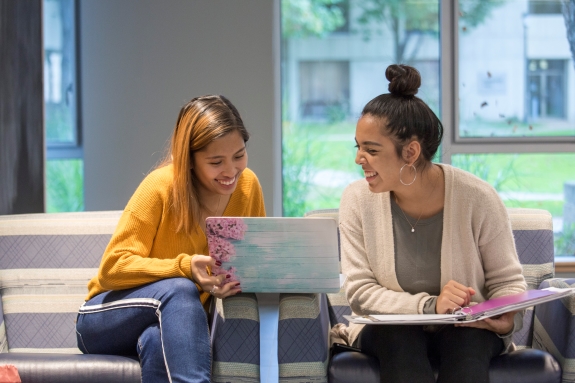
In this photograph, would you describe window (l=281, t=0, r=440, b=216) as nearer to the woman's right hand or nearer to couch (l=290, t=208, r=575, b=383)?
couch (l=290, t=208, r=575, b=383)

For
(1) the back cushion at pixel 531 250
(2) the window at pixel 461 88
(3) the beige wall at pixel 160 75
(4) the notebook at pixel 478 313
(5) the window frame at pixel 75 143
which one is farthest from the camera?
(5) the window frame at pixel 75 143

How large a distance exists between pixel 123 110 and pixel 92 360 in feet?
7.51

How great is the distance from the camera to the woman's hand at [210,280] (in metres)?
1.93

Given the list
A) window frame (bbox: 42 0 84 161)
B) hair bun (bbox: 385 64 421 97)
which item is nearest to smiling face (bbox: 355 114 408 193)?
hair bun (bbox: 385 64 421 97)

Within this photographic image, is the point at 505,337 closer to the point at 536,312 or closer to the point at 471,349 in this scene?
the point at 471,349

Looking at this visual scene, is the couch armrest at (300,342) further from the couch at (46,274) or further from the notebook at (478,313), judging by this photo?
the couch at (46,274)

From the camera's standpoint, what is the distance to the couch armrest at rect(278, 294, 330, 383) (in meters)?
1.95

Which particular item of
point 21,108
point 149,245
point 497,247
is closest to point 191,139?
point 149,245

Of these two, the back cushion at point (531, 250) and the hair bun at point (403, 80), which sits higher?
the hair bun at point (403, 80)

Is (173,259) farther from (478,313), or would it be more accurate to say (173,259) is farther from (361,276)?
(478,313)

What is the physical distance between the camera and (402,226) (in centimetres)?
212

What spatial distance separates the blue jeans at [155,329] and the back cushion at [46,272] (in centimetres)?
40

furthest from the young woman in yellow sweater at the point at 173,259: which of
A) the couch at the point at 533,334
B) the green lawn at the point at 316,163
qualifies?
the green lawn at the point at 316,163

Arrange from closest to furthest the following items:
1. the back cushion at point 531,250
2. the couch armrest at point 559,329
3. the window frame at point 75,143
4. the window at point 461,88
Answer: the couch armrest at point 559,329
the back cushion at point 531,250
the window at point 461,88
the window frame at point 75,143
